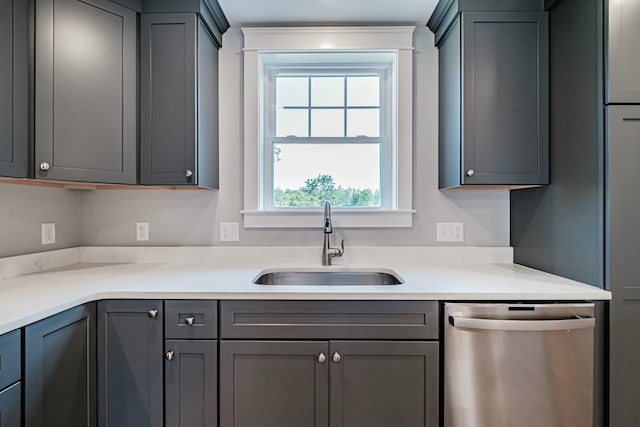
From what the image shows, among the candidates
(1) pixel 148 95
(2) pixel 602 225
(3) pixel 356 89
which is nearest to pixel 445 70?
(3) pixel 356 89

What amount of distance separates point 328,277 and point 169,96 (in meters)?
1.29

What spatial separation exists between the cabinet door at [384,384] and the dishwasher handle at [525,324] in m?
0.16

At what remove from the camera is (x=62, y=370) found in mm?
1242

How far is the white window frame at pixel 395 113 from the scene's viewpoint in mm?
2010

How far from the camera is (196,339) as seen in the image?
4.63ft

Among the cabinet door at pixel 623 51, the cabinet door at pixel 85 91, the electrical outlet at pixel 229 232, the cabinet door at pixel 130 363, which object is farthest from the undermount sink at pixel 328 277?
the cabinet door at pixel 623 51

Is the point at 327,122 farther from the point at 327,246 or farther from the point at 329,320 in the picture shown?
the point at 329,320

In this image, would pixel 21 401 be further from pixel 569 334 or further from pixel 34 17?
pixel 569 334

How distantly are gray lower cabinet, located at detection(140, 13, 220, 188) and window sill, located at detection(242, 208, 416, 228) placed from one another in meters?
0.46

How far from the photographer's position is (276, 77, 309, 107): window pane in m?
2.16

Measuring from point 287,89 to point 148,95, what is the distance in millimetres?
819

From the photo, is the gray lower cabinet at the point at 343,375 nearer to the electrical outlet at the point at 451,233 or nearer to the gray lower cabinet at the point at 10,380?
the gray lower cabinet at the point at 10,380

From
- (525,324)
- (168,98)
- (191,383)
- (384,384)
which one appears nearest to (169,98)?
(168,98)

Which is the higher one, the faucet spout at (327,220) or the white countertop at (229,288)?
the faucet spout at (327,220)
